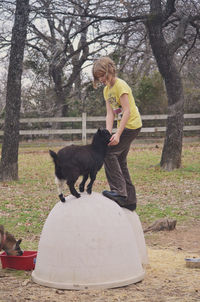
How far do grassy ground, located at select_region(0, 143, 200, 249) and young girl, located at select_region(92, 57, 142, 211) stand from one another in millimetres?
2161

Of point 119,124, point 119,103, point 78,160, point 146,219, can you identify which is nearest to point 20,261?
point 78,160

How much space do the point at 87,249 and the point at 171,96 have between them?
37.7 ft

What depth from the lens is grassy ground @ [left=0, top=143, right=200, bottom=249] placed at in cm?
970

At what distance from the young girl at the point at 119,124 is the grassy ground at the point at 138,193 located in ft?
7.09

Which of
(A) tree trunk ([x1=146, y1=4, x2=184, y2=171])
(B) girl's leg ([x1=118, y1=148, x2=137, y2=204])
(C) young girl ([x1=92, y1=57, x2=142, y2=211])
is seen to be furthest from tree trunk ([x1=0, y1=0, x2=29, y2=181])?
(C) young girl ([x1=92, y1=57, x2=142, y2=211])

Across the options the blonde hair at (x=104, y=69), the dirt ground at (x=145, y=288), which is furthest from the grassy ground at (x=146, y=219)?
the blonde hair at (x=104, y=69)

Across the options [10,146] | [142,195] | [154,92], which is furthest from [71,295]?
[154,92]

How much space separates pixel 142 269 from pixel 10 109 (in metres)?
9.58

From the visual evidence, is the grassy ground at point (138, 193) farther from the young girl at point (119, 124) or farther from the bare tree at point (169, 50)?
the young girl at point (119, 124)

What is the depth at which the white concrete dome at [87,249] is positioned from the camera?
17.5 feet

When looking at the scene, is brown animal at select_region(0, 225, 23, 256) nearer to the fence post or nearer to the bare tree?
the bare tree

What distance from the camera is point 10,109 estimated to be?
47.1 feet

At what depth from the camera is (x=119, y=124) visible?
6.41m

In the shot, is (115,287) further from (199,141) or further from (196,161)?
(199,141)
